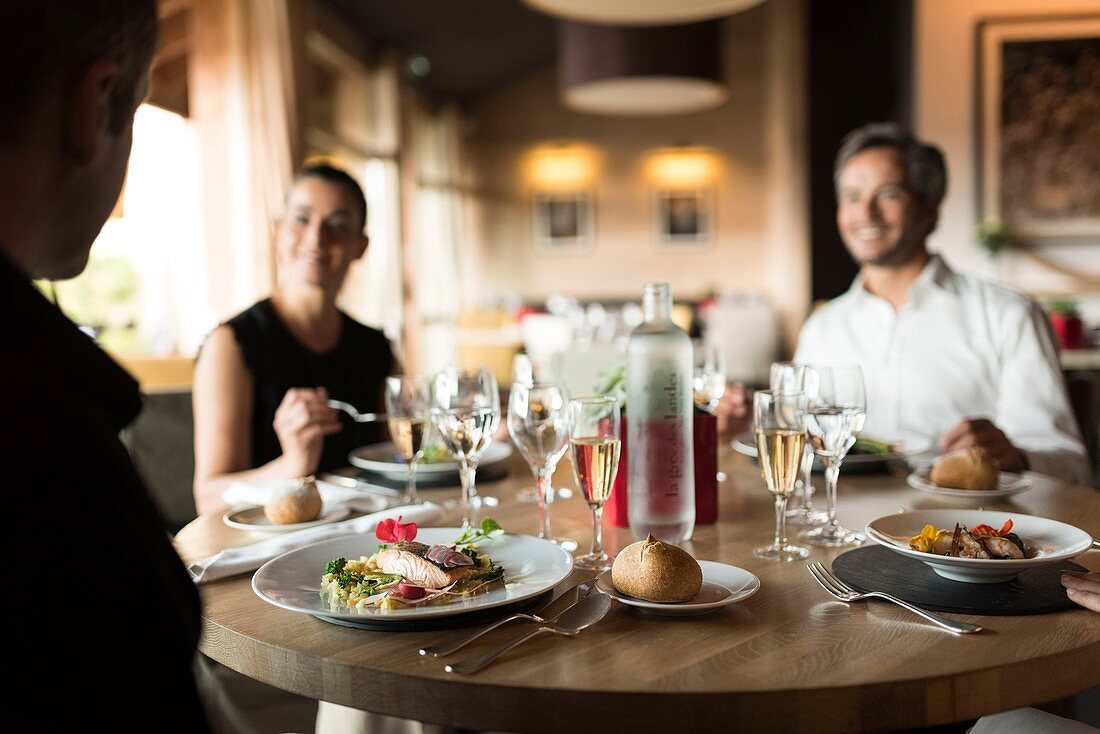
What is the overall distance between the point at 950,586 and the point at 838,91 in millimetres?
8391

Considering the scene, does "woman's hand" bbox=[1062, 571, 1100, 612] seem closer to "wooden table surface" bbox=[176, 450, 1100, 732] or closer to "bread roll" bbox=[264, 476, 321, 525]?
"wooden table surface" bbox=[176, 450, 1100, 732]

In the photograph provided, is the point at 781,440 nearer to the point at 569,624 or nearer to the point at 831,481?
the point at 831,481

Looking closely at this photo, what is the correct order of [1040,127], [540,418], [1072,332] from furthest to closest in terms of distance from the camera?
[1040,127] < [1072,332] < [540,418]

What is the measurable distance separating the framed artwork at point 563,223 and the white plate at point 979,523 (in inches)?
431

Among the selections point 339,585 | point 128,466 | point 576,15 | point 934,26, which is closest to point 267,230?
point 576,15

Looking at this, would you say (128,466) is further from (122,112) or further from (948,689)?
(948,689)

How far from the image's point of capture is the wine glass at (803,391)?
1.39 metres

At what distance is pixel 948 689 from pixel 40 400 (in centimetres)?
77

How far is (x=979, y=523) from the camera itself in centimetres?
129

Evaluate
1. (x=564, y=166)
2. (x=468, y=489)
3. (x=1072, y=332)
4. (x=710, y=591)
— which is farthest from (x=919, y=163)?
(x=564, y=166)

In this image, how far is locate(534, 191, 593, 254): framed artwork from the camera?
12.1 meters

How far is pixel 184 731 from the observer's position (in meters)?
0.62

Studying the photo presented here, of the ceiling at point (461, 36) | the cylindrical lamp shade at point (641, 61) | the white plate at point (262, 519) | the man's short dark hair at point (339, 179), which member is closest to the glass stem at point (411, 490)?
the white plate at point (262, 519)

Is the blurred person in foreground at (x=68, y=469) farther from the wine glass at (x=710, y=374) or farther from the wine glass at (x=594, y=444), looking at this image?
the wine glass at (x=710, y=374)
